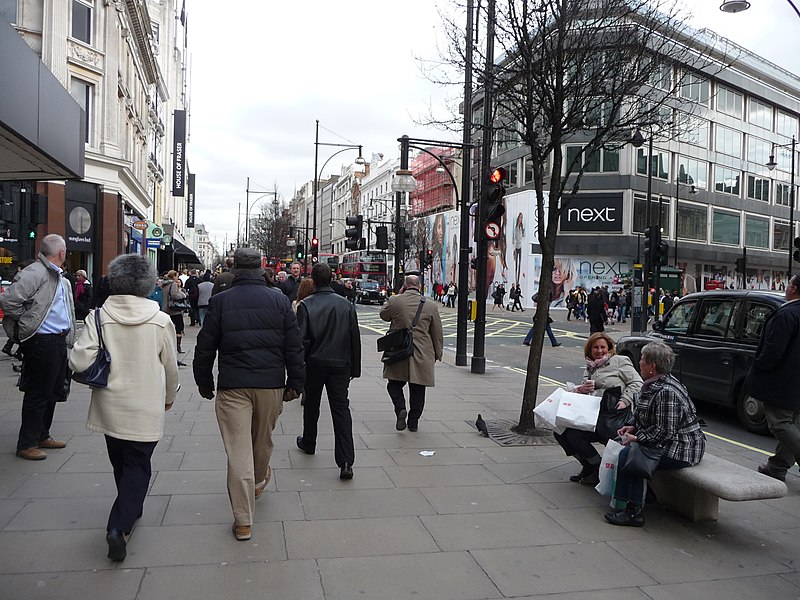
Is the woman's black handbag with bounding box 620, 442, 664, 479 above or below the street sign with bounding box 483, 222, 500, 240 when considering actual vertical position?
below

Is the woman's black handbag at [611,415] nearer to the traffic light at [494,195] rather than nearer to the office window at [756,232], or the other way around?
the traffic light at [494,195]

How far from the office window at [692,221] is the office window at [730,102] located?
7.61 meters

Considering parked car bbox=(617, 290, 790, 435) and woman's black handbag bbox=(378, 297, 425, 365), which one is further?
parked car bbox=(617, 290, 790, 435)

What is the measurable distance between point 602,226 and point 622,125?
3551 centimetres

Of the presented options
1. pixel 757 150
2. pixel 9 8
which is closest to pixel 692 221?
pixel 757 150

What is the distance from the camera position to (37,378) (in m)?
5.88

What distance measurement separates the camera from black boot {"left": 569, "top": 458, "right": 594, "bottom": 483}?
566cm

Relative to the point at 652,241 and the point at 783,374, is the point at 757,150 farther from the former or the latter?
the point at 783,374

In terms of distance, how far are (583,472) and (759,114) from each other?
56.8 meters

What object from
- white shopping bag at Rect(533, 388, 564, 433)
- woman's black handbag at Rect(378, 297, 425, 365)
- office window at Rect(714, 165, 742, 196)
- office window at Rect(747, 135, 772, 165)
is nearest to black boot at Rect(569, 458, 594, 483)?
white shopping bag at Rect(533, 388, 564, 433)

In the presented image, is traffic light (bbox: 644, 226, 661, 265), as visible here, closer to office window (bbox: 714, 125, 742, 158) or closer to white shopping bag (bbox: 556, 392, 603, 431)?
white shopping bag (bbox: 556, 392, 603, 431)

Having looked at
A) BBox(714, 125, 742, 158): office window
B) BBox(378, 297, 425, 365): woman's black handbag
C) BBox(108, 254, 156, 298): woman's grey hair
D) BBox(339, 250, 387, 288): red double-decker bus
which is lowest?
BBox(378, 297, 425, 365): woman's black handbag

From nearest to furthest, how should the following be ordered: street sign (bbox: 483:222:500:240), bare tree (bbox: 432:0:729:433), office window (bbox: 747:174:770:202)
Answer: bare tree (bbox: 432:0:729:433) < street sign (bbox: 483:222:500:240) < office window (bbox: 747:174:770:202)

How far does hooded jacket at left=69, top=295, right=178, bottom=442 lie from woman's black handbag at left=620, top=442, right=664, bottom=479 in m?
3.09
